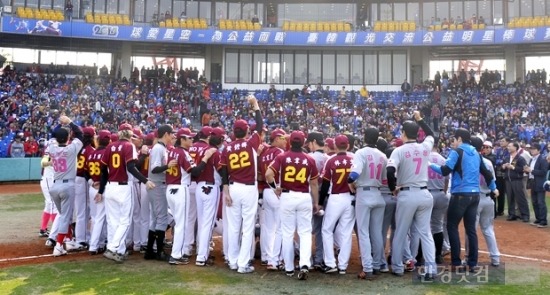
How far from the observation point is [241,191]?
7.47 m

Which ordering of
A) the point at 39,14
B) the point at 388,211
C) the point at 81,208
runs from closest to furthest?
the point at 388,211 → the point at 81,208 → the point at 39,14

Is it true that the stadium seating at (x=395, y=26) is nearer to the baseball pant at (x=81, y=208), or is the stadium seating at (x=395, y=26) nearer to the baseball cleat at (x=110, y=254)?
the baseball pant at (x=81, y=208)

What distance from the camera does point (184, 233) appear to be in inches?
313

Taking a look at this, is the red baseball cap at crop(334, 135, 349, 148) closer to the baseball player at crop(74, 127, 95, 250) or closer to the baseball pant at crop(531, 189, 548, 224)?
the baseball player at crop(74, 127, 95, 250)

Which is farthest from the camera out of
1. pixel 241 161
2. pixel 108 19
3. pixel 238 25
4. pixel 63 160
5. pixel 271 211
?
pixel 238 25

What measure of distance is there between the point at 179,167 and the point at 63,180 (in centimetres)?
237

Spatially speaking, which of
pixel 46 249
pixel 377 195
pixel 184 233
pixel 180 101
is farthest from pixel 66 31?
pixel 377 195

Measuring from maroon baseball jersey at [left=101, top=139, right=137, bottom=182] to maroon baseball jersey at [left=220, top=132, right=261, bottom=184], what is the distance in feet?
5.39

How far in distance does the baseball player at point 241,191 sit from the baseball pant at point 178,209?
754mm

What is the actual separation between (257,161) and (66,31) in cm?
2539

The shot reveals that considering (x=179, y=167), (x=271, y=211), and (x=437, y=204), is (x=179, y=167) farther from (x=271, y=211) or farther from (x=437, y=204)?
(x=437, y=204)

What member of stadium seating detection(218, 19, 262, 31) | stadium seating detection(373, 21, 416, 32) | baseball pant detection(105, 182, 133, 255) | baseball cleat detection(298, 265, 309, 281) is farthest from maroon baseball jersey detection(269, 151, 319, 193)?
stadium seating detection(373, 21, 416, 32)

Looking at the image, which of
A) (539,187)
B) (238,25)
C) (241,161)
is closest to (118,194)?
(241,161)

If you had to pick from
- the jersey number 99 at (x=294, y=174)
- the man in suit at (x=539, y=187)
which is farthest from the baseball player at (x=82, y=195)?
the man in suit at (x=539, y=187)
